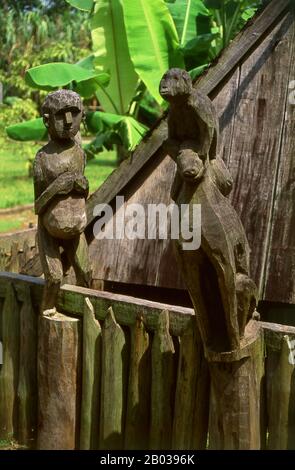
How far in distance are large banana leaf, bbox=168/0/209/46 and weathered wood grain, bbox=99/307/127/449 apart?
5589mm

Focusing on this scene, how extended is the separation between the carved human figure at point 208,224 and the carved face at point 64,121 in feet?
3.36

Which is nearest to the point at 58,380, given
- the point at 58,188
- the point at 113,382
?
the point at 113,382

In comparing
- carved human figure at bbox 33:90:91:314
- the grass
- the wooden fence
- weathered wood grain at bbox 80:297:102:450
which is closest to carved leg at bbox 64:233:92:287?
carved human figure at bbox 33:90:91:314

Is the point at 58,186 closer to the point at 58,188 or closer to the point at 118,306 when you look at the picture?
the point at 58,188

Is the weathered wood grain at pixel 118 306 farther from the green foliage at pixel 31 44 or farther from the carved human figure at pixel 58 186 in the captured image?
the green foliage at pixel 31 44

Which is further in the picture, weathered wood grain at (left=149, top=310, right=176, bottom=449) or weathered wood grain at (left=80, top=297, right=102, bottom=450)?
weathered wood grain at (left=80, top=297, right=102, bottom=450)

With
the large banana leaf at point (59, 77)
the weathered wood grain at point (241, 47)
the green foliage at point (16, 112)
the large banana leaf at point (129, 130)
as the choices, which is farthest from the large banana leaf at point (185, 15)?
the green foliage at point (16, 112)

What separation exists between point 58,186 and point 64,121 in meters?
0.39

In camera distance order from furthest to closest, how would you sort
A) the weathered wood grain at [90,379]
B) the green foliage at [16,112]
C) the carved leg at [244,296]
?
the green foliage at [16,112], the weathered wood grain at [90,379], the carved leg at [244,296]

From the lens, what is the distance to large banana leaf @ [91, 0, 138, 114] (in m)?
9.48

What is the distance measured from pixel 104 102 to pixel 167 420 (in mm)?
6826

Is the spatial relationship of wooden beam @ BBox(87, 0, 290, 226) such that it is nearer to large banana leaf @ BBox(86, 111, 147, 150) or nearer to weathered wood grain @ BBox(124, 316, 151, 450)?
weathered wood grain @ BBox(124, 316, 151, 450)

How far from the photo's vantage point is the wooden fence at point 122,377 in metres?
4.11

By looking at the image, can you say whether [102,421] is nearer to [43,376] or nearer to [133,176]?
[43,376]
